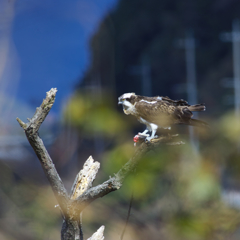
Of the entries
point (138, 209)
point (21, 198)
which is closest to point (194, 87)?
point (138, 209)

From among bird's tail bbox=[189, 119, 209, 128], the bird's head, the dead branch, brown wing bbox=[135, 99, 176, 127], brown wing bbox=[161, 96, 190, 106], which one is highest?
brown wing bbox=[161, 96, 190, 106]

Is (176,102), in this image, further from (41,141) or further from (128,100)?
(41,141)

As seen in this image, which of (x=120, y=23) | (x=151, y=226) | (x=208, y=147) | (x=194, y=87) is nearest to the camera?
(x=151, y=226)

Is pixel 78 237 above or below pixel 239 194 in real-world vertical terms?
below

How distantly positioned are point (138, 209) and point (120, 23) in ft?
4.29

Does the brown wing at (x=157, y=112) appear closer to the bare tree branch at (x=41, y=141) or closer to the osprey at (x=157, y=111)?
the osprey at (x=157, y=111)

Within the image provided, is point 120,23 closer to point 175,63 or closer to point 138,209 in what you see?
point 175,63

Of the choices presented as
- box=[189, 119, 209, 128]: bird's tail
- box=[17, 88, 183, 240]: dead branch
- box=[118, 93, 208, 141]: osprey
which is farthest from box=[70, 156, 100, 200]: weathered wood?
box=[189, 119, 209, 128]: bird's tail

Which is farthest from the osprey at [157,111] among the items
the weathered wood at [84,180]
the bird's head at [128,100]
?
the weathered wood at [84,180]

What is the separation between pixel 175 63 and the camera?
2434mm

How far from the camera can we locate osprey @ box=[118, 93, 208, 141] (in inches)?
29.6

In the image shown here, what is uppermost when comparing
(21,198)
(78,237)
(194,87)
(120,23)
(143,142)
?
(120,23)

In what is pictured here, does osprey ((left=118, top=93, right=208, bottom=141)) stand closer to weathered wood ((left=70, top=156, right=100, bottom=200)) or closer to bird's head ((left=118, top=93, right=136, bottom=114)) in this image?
bird's head ((left=118, top=93, right=136, bottom=114))

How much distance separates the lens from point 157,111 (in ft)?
2.47
